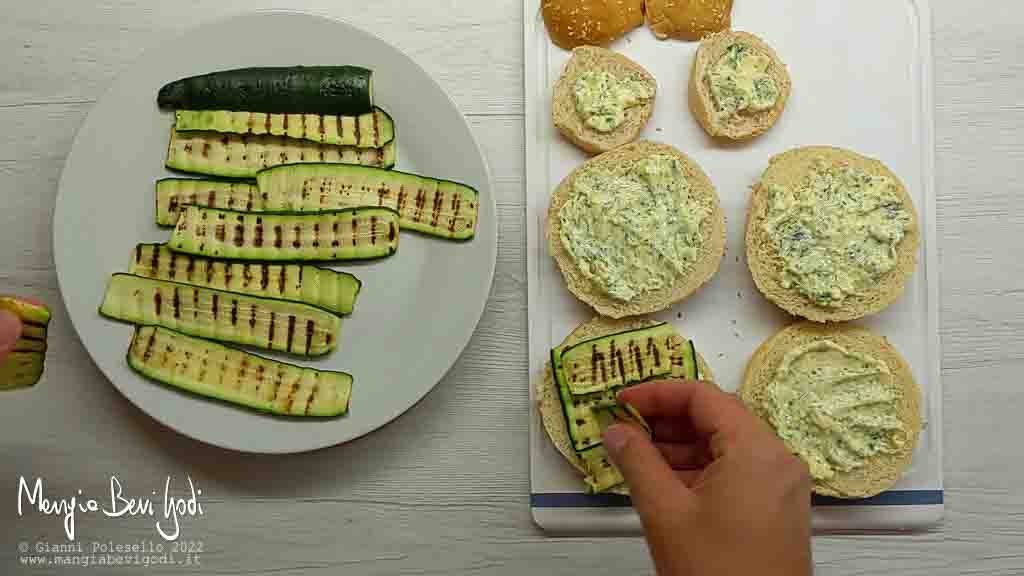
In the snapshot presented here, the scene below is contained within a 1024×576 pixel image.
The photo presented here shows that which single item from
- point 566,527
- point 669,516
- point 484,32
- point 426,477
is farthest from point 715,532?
point 484,32

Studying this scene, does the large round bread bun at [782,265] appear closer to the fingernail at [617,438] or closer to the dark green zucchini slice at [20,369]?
the fingernail at [617,438]

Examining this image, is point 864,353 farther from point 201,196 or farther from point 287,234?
point 201,196

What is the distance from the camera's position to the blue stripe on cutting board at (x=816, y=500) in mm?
2604

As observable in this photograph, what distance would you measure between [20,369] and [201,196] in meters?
0.71

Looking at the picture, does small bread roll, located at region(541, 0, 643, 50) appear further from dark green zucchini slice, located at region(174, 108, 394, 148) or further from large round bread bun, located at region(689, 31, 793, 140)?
dark green zucchini slice, located at region(174, 108, 394, 148)

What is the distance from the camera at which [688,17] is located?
8.68ft

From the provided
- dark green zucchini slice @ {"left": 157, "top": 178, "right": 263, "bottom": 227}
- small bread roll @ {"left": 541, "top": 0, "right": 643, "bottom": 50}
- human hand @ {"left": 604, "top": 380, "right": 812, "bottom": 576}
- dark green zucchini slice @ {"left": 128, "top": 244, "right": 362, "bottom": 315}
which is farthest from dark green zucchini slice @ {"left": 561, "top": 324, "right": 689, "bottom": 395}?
dark green zucchini slice @ {"left": 157, "top": 178, "right": 263, "bottom": 227}

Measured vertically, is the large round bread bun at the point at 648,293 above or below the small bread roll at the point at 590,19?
below

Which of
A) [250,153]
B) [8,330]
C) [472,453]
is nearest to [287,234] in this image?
[250,153]

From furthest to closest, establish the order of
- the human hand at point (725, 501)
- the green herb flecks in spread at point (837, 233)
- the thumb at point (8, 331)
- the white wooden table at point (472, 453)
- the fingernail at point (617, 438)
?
the white wooden table at point (472, 453) → the green herb flecks in spread at point (837, 233) → the thumb at point (8, 331) → the fingernail at point (617, 438) → the human hand at point (725, 501)

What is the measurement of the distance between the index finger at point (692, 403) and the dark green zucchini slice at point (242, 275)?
3.06ft

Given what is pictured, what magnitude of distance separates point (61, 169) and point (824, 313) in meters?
2.54

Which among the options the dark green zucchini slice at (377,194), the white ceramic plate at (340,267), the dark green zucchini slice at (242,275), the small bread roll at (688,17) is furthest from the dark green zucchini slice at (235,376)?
the small bread roll at (688,17)

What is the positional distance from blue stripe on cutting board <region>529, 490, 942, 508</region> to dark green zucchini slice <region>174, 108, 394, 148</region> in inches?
49.1
